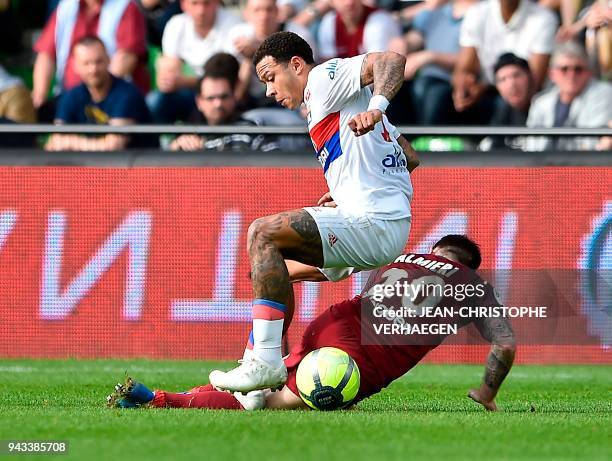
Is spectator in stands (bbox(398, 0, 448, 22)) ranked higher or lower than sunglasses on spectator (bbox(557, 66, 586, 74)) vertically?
higher

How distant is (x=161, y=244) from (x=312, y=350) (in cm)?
376

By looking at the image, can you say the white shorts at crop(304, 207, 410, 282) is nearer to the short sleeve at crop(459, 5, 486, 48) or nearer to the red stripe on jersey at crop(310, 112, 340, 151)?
the red stripe on jersey at crop(310, 112, 340, 151)

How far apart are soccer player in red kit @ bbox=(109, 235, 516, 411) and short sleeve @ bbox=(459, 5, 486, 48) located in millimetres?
5341

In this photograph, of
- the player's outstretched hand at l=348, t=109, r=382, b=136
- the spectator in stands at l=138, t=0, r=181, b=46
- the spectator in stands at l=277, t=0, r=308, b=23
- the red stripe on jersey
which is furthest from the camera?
the spectator in stands at l=138, t=0, r=181, b=46

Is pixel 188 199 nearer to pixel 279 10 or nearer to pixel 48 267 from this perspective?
pixel 48 267

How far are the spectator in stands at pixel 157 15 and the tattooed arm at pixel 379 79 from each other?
6975 millimetres

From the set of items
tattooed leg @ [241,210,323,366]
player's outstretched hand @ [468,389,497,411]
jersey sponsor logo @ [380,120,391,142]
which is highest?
jersey sponsor logo @ [380,120,391,142]

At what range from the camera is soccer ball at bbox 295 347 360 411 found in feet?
24.5

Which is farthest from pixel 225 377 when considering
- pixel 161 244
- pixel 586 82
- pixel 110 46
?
pixel 110 46

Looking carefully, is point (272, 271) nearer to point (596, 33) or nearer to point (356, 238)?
point (356, 238)

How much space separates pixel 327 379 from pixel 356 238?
0.79 m

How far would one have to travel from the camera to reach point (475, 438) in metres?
6.36

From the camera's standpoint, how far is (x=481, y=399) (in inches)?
305

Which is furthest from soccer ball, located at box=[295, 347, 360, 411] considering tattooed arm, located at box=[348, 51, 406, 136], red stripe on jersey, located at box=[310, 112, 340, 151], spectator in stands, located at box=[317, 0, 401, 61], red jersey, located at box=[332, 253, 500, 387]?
spectator in stands, located at box=[317, 0, 401, 61]
